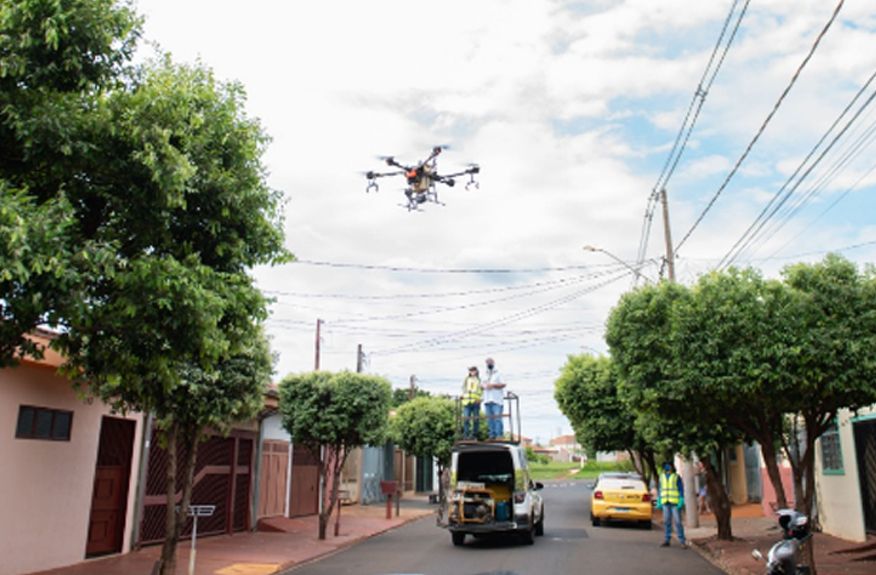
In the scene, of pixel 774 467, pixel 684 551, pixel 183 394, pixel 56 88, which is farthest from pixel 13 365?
pixel 684 551

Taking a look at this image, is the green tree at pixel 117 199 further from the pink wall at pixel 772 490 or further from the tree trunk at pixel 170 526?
the pink wall at pixel 772 490

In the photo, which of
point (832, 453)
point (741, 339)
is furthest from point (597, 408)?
point (741, 339)

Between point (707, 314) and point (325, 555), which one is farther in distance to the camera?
point (325, 555)

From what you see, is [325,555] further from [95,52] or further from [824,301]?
[95,52]

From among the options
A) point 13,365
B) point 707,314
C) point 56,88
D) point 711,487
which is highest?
point 56,88

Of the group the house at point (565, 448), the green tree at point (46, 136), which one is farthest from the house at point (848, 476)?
the house at point (565, 448)

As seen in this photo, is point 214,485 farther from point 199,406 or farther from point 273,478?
point 199,406

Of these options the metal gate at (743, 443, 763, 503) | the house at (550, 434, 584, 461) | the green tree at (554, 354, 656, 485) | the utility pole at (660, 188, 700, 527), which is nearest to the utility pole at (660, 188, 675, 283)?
the utility pole at (660, 188, 700, 527)

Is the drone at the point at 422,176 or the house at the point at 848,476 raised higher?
the drone at the point at 422,176

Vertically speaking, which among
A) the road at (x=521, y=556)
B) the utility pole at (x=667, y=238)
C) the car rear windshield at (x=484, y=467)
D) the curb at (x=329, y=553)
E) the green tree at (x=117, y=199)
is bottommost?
the curb at (x=329, y=553)
